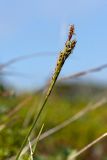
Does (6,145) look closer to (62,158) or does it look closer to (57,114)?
(62,158)

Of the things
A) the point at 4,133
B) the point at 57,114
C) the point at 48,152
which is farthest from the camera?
the point at 57,114

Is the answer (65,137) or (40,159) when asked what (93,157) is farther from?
(40,159)

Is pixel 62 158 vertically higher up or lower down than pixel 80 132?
higher up

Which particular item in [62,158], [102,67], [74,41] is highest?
[74,41]

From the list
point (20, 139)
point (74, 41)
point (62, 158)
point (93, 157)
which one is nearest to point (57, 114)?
point (93, 157)

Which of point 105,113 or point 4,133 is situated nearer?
point 4,133

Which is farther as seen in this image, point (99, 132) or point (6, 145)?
point (99, 132)

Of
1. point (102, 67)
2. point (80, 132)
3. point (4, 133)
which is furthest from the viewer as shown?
point (80, 132)

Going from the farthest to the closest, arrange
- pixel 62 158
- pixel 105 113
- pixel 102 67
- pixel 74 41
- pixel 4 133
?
pixel 105 113 → pixel 62 158 → pixel 4 133 → pixel 102 67 → pixel 74 41

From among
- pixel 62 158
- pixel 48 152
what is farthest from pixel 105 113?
pixel 62 158
